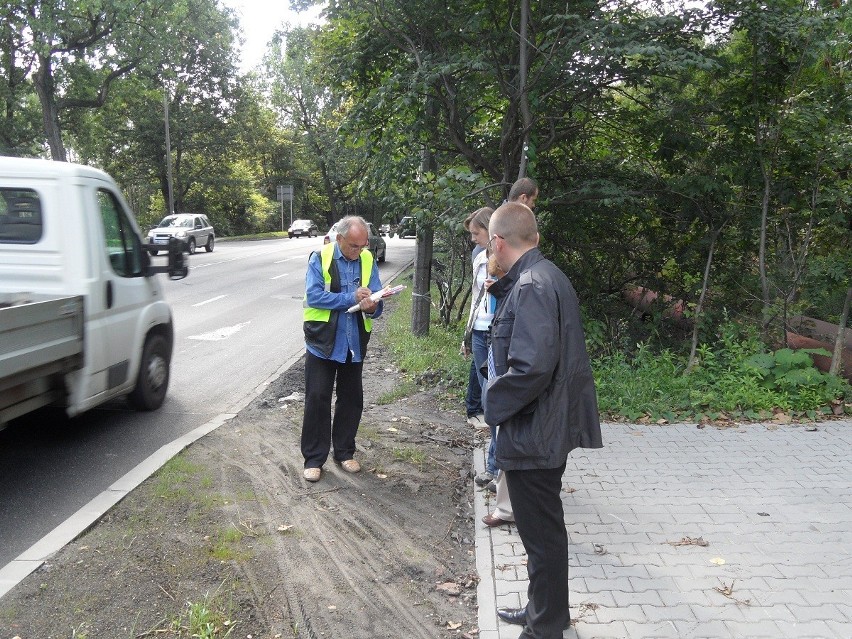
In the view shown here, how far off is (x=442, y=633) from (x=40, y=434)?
4.30 metres

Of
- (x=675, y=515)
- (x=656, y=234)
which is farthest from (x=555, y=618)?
(x=656, y=234)

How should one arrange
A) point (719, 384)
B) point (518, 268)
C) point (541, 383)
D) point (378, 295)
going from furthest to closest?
point (719, 384) < point (378, 295) < point (518, 268) < point (541, 383)

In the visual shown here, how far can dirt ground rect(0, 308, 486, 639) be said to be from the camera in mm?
3529

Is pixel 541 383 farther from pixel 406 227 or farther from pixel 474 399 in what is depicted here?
pixel 406 227

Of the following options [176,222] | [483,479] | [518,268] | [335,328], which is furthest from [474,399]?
[176,222]

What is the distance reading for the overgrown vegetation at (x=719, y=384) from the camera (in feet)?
22.6

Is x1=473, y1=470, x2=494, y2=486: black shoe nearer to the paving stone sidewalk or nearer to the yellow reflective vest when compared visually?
the paving stone sidewalk

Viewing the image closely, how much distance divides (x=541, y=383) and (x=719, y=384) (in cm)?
474

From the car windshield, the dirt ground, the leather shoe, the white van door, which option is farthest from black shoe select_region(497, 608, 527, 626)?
the car windshield

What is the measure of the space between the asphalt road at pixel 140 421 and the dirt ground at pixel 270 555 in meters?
0.48

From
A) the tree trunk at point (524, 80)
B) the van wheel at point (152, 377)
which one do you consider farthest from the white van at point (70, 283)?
the tree trunk at point (524, 80)

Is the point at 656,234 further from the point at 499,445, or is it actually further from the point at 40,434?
the point at 40,434

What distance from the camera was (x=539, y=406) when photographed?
312 centimetres

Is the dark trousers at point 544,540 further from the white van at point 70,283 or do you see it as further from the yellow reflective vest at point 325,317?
the white van at point 70,283
